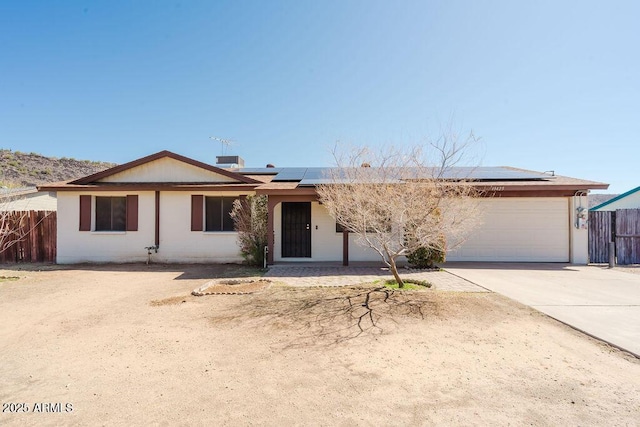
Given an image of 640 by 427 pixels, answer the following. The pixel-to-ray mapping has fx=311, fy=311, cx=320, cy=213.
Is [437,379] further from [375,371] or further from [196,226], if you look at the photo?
[196,226]

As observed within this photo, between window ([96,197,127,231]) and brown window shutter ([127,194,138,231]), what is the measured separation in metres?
0.36

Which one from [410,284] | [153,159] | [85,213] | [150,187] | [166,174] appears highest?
[153,159]

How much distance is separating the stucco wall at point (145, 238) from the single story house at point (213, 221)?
4cm

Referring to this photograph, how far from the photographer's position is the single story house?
1150 centimetres

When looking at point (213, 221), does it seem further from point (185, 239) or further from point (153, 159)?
point (153, 159)

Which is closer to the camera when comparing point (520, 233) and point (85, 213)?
point (520, 233)

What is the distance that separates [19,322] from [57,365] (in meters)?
2.59

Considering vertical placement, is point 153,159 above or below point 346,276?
above

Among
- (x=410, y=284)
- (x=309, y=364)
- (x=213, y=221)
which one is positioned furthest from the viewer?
(x=213, y=221)

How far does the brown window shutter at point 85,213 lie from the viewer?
12.1 metres

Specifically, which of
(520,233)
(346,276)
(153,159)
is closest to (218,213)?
(153,159)

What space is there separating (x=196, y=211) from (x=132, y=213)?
8.24 feet

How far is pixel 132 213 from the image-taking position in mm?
12086

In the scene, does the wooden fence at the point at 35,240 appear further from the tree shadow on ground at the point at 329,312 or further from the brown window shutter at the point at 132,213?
the tree shadow on ground at the point at 329,312
